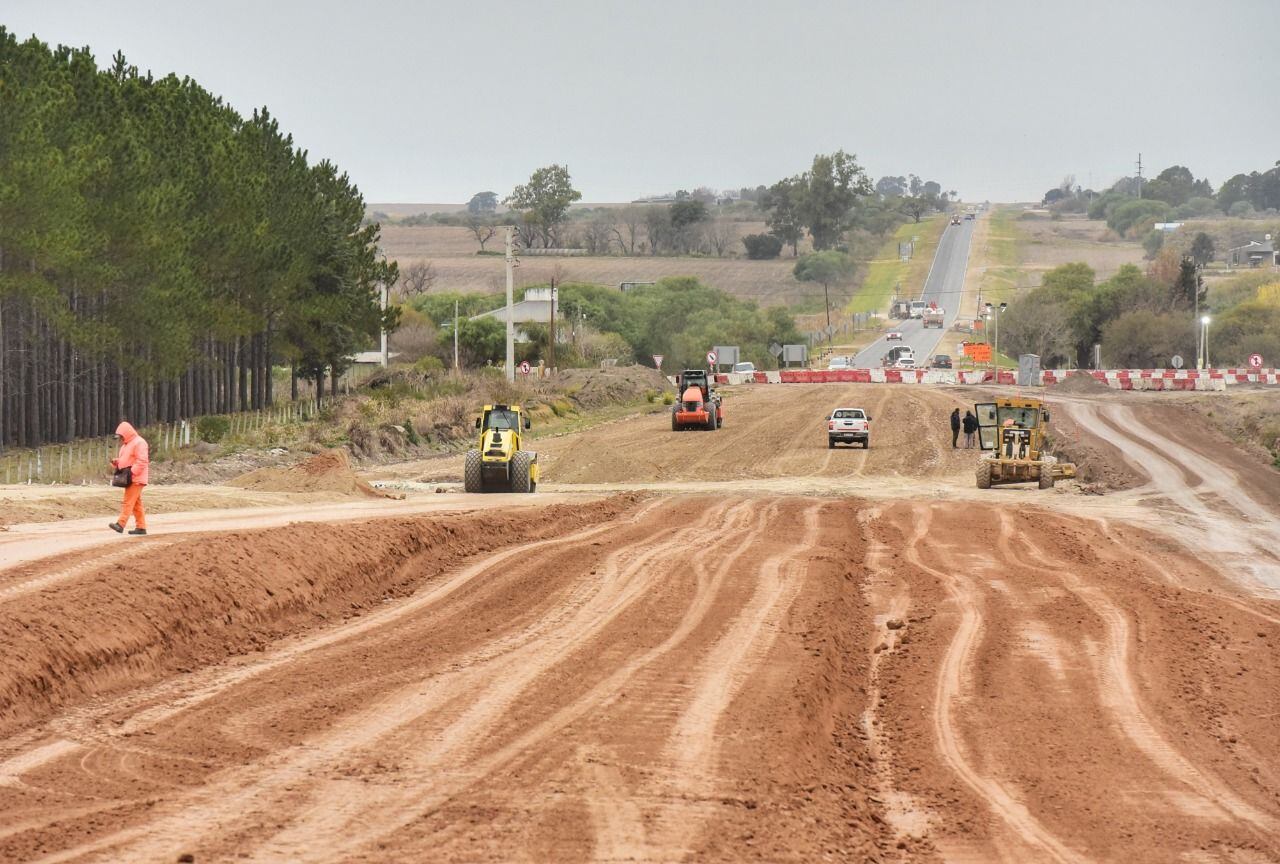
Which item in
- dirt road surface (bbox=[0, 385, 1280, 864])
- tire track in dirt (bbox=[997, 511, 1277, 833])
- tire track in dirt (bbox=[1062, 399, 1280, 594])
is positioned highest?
dirt road surface (bbox=[0, 385, 1280, 864])

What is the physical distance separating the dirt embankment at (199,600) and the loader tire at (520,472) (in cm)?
963

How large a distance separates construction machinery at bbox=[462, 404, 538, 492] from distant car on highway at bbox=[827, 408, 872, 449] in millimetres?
21674

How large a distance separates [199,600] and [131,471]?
150 inches

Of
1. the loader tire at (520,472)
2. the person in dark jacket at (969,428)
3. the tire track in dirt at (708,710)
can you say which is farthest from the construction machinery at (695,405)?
the tire track in dirt at (708,710)

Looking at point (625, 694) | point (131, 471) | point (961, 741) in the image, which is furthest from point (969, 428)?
point (961, 741)

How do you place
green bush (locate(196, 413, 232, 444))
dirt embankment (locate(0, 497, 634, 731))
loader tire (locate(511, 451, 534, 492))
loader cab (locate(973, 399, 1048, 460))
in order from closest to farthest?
1. dirt embankment (locate(0, 497, 634, 731))
2. loader tire (locate(511, 451, 534, 492))
3. loader cab (locate(973, 399, 1048, 460))
4. green bush (locate(196, 413, 232, 444))

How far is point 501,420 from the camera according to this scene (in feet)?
125

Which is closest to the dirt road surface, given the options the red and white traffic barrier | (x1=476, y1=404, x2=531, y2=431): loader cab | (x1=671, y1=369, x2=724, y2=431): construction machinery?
(x1=476, y1=404, x2=531, y2=431): loader cab

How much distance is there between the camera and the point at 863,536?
31.1 meters

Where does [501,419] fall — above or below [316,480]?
above

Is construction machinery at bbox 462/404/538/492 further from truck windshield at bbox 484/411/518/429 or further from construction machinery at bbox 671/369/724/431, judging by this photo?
construction machinery at bbox 671/369/724/431

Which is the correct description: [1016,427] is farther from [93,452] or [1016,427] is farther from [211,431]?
[93,452]

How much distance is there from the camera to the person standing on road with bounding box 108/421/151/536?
21578mm

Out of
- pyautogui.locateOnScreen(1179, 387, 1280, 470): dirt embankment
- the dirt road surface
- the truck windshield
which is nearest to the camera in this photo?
the dirt road surface
